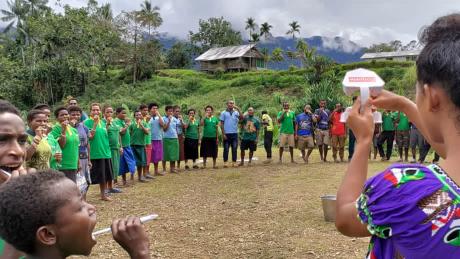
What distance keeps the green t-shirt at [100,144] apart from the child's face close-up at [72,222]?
19.7ft

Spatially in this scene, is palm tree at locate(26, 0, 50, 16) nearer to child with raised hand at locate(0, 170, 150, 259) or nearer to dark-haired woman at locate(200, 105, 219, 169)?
dark-haired woman at locate(200, 105, 219, 169)

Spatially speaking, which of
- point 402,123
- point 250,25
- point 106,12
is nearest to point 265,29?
point 250,25

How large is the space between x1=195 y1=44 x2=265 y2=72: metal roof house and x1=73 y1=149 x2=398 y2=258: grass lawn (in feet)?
135

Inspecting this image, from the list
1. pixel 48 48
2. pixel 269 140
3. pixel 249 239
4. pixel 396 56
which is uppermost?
pixel 396 56

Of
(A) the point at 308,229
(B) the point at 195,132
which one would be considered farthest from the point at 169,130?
(A) the point at 308,229

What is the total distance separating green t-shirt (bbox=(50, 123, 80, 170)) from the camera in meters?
6.03

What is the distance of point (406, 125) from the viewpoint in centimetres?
1178

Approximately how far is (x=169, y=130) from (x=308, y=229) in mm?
5689

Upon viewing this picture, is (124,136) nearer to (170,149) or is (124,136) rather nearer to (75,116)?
(170,149)

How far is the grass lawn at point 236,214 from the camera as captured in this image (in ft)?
15.7

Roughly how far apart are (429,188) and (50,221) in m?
1.09

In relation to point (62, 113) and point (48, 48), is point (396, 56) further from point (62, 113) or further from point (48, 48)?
point (62, 113)

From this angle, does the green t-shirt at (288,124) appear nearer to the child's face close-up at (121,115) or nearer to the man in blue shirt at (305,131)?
the man in blue shirt at (305,131)

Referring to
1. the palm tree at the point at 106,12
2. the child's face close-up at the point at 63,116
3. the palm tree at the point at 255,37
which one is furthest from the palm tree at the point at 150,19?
the child's face close-up at the point at 63,116
